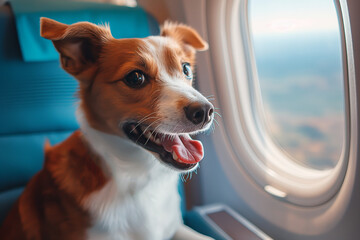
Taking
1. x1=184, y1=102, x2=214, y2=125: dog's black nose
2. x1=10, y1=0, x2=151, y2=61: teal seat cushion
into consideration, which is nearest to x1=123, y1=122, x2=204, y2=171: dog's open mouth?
x1=184, y1=102, x2=214, y2=125: dog's black nose

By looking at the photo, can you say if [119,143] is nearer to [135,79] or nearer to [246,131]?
[135,79]

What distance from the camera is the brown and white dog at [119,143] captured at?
2.98 ft

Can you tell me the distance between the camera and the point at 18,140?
1485mm

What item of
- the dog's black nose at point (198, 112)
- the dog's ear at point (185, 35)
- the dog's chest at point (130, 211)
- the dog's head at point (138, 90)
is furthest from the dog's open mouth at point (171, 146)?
the dog's ear at point (185, 35)

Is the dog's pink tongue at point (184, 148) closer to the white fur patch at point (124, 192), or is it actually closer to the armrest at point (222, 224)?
the white fur patch at point (124, 192)

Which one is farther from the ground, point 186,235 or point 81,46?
point 81,46

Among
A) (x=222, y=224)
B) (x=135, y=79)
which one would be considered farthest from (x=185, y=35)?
(x=222, y=224)

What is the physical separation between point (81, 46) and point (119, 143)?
1.20 feet

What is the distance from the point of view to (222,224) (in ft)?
4.91

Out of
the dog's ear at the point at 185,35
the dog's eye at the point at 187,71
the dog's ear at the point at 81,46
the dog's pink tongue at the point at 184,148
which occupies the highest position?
the dog's ear at the point at 185,35

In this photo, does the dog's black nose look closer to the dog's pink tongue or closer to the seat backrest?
the dog's pink tongue

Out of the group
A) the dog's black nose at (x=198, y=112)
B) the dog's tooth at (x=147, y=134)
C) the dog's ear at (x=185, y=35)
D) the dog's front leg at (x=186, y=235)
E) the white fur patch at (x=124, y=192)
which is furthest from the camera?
the dog's front leg at (x=186, y=235)

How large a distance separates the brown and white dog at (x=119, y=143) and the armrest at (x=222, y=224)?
273mm

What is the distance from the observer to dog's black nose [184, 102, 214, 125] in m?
0.84
